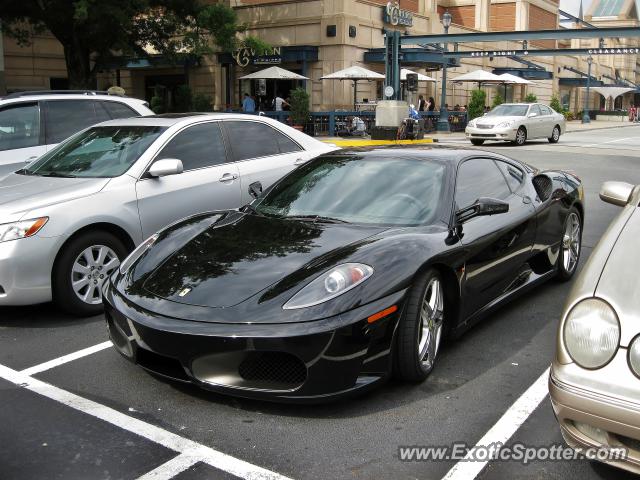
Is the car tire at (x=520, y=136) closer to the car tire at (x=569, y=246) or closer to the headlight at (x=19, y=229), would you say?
the car tire at (x=569, y=246)

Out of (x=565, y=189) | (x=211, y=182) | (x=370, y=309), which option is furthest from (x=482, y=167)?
(x=211, y=182)

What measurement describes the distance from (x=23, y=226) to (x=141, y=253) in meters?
1.19

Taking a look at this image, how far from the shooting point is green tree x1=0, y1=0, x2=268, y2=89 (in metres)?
20.9

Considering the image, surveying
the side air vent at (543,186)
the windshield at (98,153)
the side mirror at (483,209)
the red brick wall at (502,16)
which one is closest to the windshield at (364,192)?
the side mirror at (483,209)

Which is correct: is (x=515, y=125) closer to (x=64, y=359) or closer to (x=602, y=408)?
(x=64, y=359)

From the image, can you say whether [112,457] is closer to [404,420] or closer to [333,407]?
[333,407]

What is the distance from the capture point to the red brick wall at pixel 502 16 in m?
54.7

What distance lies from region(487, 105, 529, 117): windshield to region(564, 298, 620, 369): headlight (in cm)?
2288

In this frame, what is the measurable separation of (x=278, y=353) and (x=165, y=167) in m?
2.79

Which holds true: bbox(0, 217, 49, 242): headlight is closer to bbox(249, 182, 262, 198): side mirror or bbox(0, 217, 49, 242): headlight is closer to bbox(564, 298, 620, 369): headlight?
bbox(249, 182, 262, 198): side mirror

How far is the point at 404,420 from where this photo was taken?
140 inches

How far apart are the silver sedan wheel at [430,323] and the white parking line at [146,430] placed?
125 cm

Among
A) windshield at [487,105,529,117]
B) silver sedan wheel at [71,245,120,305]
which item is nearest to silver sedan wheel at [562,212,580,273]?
silver sedan wheel at [71,245,120,305]

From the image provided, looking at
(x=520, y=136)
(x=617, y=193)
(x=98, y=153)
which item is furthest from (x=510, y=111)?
(x=617, y=193)
